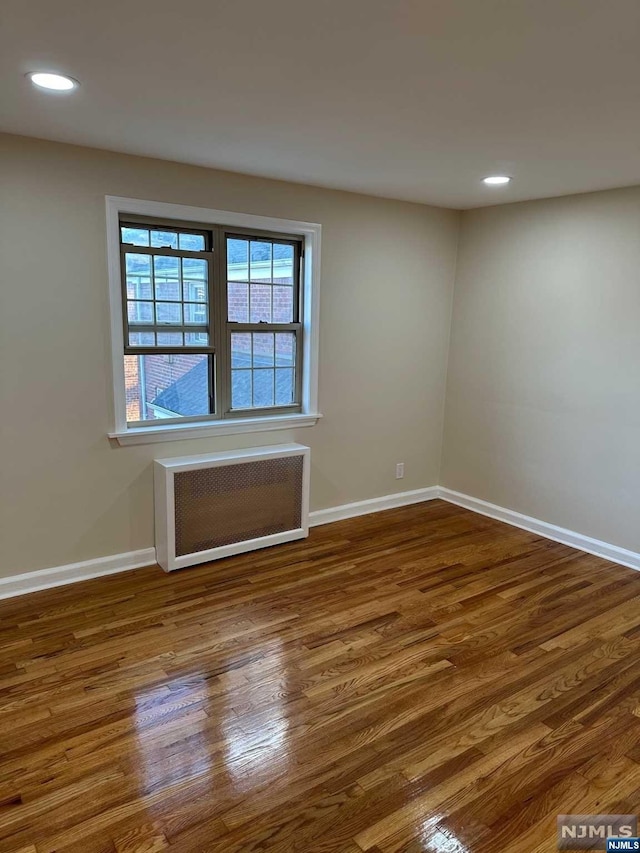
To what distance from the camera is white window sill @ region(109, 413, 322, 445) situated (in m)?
3.37

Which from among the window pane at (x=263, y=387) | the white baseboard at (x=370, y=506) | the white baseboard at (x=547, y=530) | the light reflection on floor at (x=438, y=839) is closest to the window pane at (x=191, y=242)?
the window pane at (x=263, y=387)

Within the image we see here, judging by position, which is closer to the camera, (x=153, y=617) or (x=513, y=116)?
(x=513, y=116)

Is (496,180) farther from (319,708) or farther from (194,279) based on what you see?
(319,708)

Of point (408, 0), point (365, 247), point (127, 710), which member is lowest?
point (127, 710)

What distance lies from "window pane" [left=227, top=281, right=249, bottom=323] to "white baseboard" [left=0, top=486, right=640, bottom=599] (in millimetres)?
1582

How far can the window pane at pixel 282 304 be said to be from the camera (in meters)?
3.92

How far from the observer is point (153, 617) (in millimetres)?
2955

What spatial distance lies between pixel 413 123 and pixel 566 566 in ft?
9.36

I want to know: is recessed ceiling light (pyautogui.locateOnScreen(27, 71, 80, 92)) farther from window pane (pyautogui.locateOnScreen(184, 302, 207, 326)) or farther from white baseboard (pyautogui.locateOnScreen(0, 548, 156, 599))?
white baseboard (pyautogui.locateOnScreen(0, 548, 156, 599))

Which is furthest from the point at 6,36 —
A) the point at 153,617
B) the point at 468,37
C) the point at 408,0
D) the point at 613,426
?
the point at 613,426

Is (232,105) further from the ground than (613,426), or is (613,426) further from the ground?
(232,105)

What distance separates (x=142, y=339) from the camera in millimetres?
3410

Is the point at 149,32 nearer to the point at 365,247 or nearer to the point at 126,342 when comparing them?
the point at 126,342

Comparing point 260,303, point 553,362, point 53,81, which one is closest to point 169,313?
point 260,303
